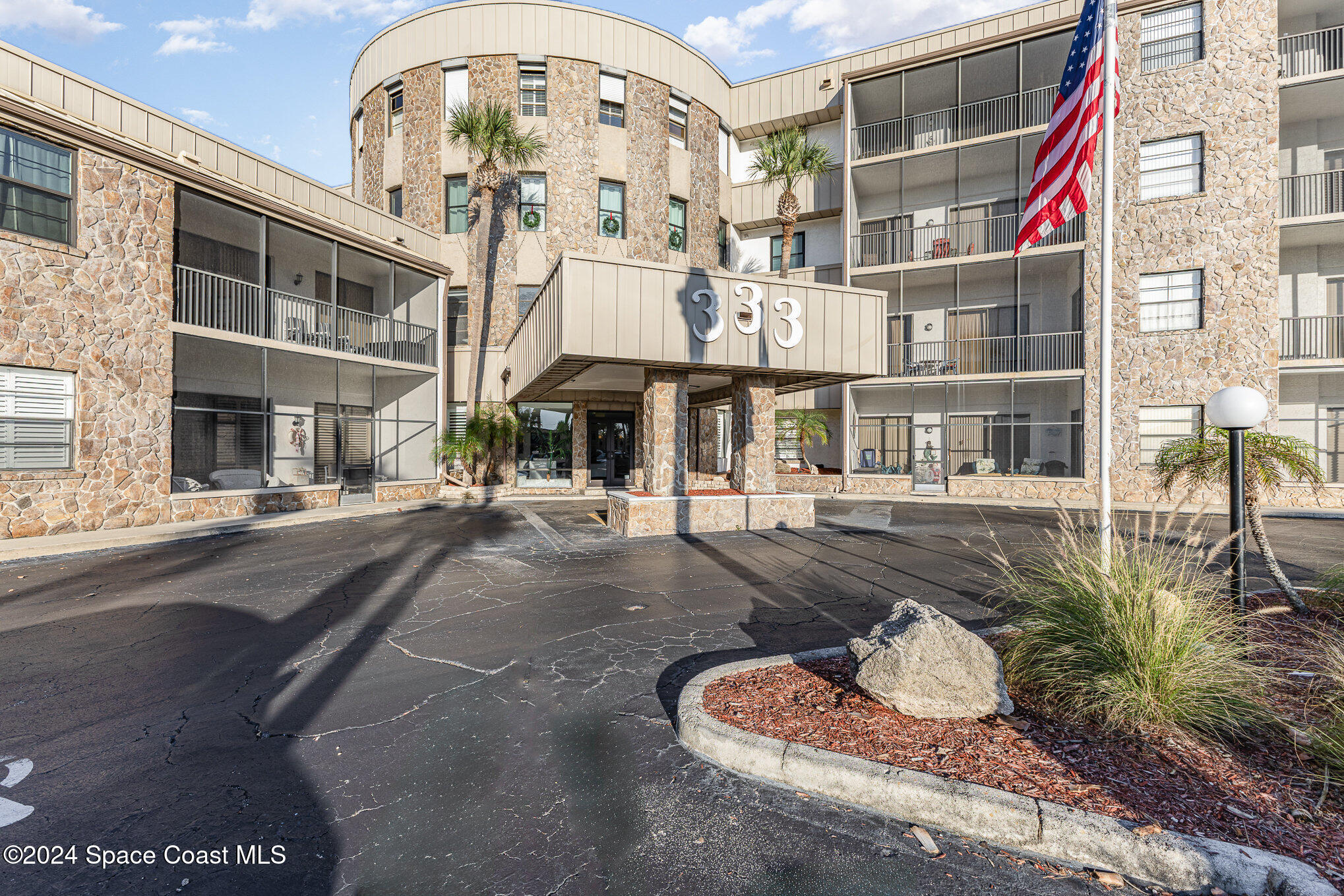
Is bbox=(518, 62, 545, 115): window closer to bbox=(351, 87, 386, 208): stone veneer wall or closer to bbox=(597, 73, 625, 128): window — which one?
bbox=(597, 73, 625, 128): window

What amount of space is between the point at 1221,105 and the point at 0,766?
2794 cm

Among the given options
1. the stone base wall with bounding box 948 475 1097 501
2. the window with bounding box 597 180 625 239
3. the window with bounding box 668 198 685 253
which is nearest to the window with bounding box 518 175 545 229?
the window with bounding box 597 180 625 239

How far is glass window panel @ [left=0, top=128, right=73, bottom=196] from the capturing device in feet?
35.2

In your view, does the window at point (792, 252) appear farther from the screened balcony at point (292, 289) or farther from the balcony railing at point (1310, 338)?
the balcony railing at point (1310, 338)

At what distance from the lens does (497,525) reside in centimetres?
1366

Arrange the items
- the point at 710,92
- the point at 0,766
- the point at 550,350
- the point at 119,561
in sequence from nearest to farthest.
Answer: the point at 0,766, the point at 119,561, the point at 550,350, the point at 710,92

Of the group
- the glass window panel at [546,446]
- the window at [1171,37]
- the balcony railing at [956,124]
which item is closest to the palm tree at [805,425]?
the glass window panel at [546,446]

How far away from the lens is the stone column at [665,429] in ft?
38.4

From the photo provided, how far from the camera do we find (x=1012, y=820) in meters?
2.66

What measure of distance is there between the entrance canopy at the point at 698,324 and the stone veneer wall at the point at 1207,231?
11883 mm

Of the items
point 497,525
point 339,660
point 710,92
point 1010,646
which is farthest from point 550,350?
point 710,92

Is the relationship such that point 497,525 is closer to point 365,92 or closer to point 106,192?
point 106,192

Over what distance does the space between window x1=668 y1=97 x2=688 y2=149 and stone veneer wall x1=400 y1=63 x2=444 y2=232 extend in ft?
28.9

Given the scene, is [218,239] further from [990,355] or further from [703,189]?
[990,355]
